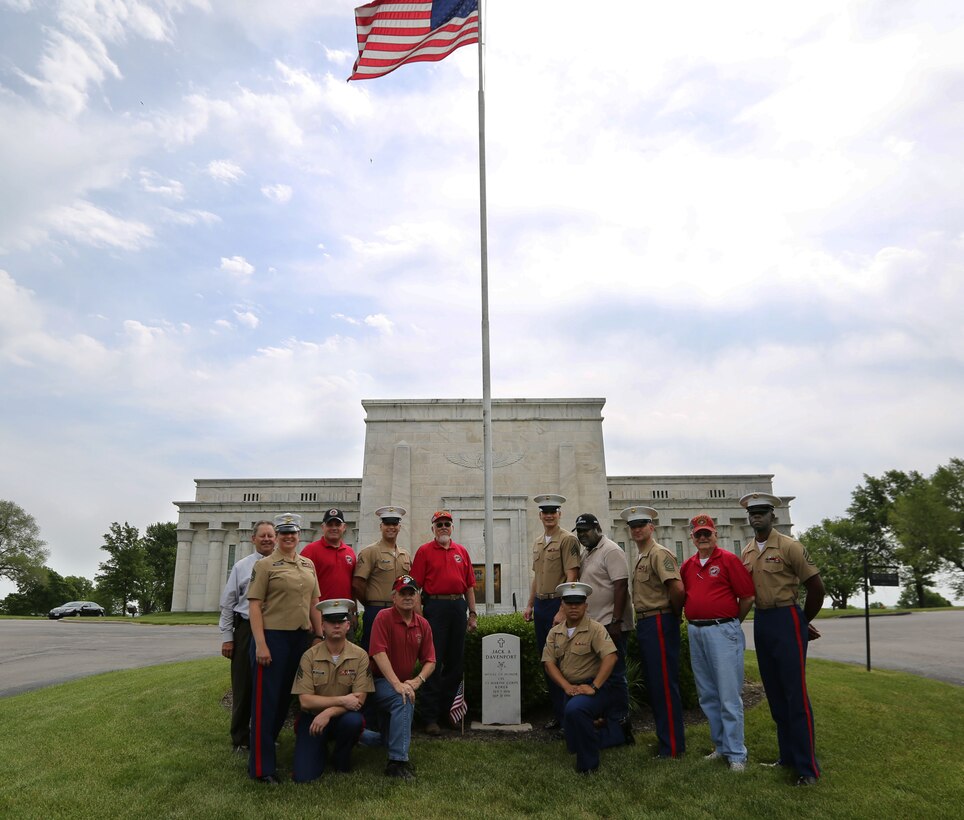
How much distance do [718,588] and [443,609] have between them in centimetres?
290

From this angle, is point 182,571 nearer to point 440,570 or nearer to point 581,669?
point 440,570

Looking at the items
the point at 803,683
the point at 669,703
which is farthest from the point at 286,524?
the point at 803,683

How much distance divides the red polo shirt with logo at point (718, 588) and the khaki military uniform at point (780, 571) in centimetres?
17

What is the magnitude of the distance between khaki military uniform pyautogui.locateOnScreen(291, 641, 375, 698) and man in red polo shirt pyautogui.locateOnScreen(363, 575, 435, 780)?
0.21 metres

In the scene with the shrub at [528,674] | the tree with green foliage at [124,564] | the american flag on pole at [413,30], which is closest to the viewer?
the shrub at [528,674]

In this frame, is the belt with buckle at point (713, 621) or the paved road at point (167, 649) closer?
the belt with buckle at point (713, 621)

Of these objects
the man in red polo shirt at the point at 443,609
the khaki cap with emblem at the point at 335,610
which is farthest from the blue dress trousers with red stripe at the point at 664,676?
the khaki cap with emblem at the point at 335,610

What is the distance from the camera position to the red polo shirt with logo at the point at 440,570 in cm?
715

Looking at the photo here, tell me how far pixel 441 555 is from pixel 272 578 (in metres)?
1.96

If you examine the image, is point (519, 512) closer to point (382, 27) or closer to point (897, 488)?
point (382, 27)

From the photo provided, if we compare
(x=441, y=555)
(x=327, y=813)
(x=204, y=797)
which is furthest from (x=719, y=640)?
(x=204, y=797)

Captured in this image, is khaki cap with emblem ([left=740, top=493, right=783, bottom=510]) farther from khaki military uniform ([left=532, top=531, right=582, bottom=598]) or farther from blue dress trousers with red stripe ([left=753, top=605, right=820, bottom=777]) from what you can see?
khaki military uniform ([left=532, top=531, right=582, bottom=598])

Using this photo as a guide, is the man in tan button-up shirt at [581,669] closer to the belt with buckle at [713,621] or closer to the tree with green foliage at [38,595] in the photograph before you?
the belt with buckle at [713,621]

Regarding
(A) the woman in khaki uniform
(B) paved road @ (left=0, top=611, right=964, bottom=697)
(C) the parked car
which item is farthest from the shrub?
(C) the parked car
